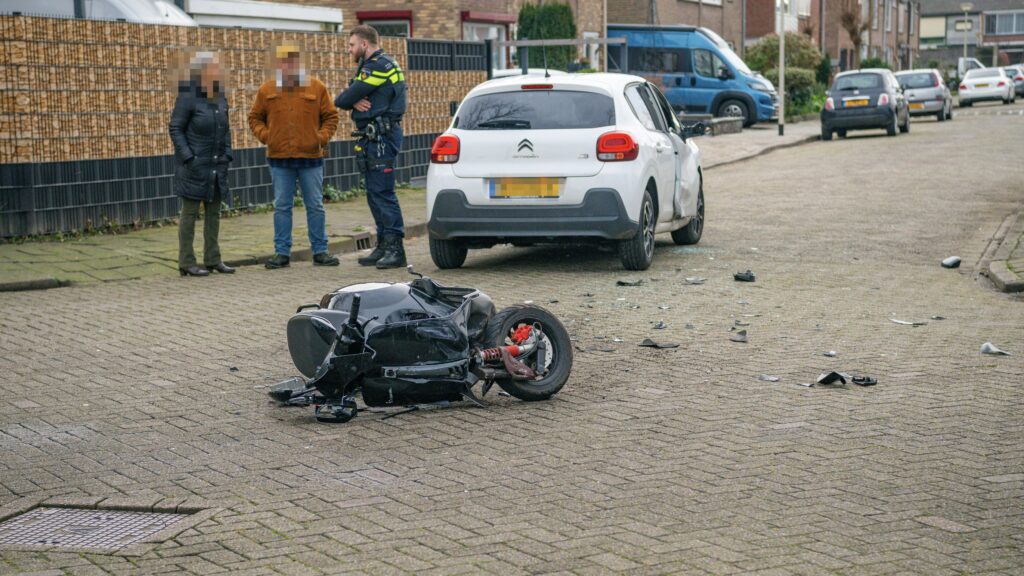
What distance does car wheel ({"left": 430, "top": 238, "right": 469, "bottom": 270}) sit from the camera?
1216cm

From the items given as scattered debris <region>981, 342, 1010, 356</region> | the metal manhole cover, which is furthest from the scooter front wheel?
scattered debris <region>981, 342, 1010, 356</region>

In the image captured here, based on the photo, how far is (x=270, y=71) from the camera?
12383 millimetres

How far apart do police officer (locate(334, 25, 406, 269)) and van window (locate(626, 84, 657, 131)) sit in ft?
6.66

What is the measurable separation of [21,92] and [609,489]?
990cm

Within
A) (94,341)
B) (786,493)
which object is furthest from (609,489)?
(94,341)

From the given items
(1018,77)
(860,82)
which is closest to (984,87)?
(1018,77)

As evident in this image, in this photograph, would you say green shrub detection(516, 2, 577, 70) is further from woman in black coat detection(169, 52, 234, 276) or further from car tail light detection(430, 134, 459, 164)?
car tail light detection(430, 134, 459, 164)

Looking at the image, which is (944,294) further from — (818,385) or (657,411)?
(657,411)

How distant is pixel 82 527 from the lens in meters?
5.09

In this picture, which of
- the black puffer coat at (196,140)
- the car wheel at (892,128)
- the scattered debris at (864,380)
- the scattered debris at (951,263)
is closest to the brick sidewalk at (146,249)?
the black puffer coat at (196,140)

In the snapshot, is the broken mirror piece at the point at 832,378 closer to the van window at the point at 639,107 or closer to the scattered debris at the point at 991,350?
the scattered debris at the point at 991,350

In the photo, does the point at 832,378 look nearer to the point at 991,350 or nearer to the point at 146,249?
the point at 991,350

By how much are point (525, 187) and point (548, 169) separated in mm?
254

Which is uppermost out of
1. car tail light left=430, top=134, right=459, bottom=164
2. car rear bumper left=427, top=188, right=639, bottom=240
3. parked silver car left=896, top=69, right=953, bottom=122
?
parked silver car left=896, top=69, right=953, bottom=122
